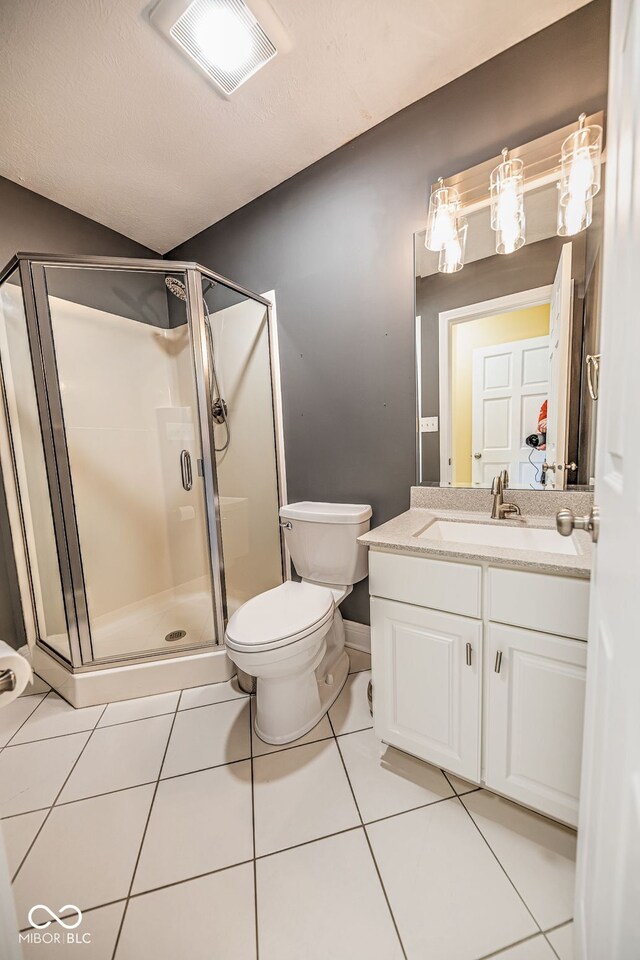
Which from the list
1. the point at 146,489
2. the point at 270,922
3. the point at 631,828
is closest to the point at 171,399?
the point at 146,489

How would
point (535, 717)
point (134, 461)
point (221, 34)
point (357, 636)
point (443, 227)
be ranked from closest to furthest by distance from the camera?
point (535, 717) < point (221, 34) < point (443, 227) < point (357, 636) < point (134, 461)

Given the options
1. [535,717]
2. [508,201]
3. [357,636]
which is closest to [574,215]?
[508,201]

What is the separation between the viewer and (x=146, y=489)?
7.74ft

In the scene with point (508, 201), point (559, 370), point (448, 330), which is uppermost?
point (508, 201)

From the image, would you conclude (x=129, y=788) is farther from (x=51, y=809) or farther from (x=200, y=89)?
(x=200, y=89)

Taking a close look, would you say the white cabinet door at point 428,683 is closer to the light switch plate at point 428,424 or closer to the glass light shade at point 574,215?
the light switch plate at point 428,424

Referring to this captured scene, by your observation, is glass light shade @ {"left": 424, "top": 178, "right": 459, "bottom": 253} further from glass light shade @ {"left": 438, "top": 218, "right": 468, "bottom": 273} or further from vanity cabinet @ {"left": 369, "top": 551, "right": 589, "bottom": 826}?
vanity cabinet @ {"left": 369, "top": 551, "right": 589, "bottom": 826}

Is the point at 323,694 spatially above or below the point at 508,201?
below

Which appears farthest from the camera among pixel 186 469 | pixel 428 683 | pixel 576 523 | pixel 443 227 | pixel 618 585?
pixel 186 469

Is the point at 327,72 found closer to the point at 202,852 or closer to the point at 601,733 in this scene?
the point at 601,733

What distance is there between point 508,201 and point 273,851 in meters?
2.23

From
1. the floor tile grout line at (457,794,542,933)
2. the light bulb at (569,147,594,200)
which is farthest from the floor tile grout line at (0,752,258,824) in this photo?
the light bulb at (569,147,594,200)

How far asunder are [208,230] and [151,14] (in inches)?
43.7

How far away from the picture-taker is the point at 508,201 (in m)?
1.30
